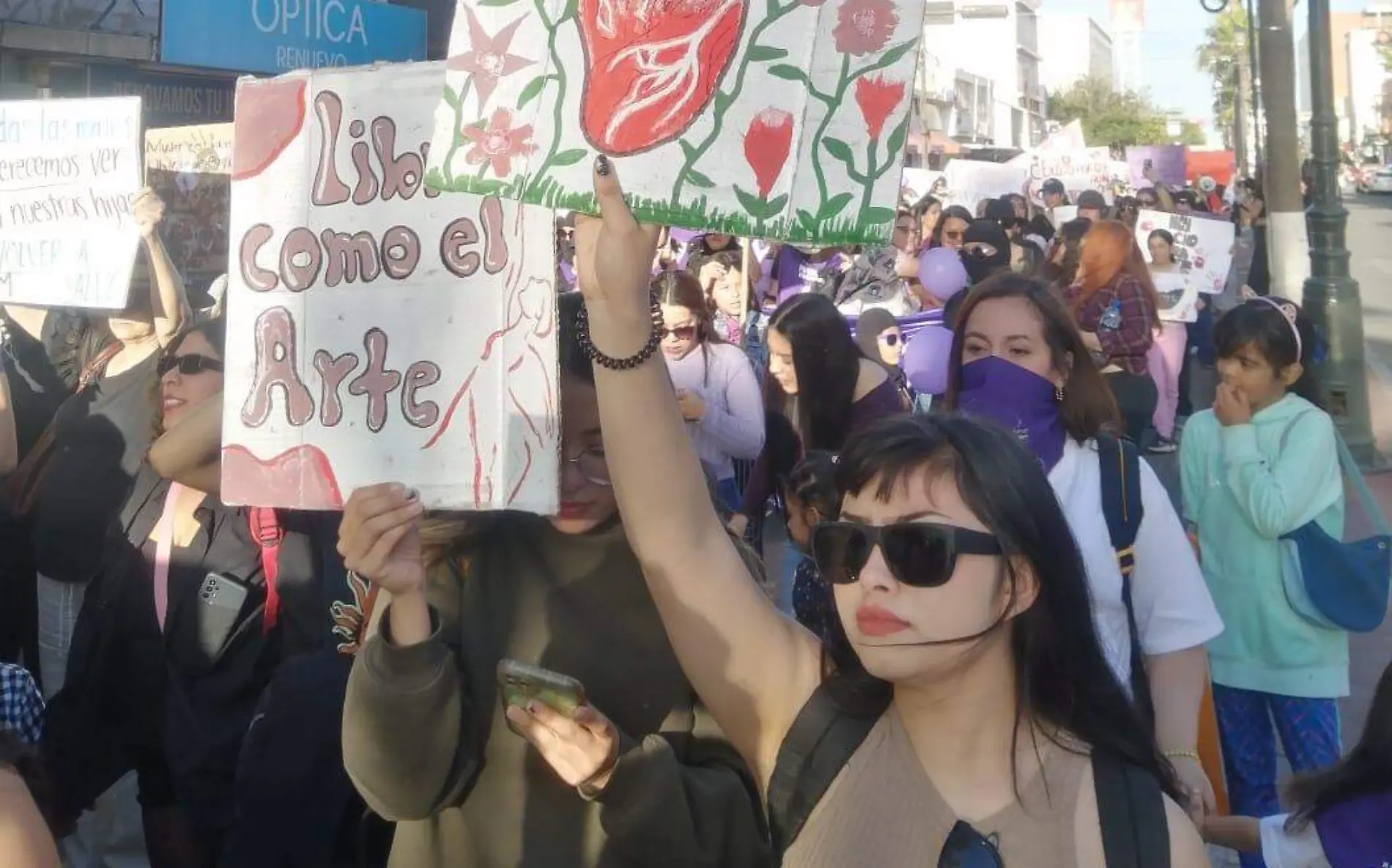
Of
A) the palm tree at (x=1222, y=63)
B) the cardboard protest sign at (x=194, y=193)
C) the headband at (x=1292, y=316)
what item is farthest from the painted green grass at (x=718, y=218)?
the palm tree at (x=1222, y=63)

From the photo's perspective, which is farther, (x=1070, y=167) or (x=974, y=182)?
(x=1070, y=167)

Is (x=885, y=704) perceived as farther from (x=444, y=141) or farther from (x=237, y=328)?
(x=237, y=328)

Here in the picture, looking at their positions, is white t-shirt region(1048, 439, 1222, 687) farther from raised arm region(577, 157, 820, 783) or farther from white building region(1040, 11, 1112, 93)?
white building region(1040, 11, 1112, 93)

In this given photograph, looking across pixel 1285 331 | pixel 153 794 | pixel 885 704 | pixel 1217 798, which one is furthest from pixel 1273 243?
pixel 885 704

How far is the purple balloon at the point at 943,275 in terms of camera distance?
9.17 metres

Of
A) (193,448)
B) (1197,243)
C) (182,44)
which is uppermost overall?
(182,44)

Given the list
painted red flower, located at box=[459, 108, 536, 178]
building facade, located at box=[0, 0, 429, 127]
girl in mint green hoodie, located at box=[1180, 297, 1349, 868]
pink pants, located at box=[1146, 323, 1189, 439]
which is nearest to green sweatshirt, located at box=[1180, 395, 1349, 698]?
girl in mint green hoodie, located at box=[1180, 297, 1349, 868]

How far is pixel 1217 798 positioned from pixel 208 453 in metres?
2.52

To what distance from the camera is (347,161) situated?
2652 millimetres

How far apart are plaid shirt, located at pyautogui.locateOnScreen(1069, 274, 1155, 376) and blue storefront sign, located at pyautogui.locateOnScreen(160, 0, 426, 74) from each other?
611 centimetres

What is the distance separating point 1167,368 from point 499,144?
10.1 metres

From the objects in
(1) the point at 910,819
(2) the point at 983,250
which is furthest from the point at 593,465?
(2) the point at 983,250

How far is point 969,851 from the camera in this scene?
1.88 metres

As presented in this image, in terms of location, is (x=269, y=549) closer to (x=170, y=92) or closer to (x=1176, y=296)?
(x=1176, y=296)
